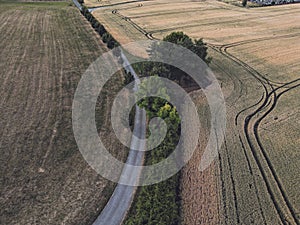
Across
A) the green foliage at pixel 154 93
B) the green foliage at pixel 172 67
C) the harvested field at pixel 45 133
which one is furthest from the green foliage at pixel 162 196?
the green foliage at pixel 172 67

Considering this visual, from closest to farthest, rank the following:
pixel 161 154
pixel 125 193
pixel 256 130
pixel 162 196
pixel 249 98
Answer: pixel 162 196 < pixel 125 193 < pixel 161 154 < pixel 256 130 < pixel 249 98

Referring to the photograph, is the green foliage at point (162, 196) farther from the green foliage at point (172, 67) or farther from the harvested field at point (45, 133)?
the green foliage at point (172, 67)

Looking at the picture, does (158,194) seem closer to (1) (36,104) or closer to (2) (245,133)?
(2) (245,133)

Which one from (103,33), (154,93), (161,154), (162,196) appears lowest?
(162,196)

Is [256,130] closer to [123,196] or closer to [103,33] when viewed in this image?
[123,196]

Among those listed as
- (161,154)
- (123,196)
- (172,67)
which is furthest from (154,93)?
(123,196)

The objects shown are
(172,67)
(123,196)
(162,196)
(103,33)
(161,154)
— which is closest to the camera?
(162,196)
